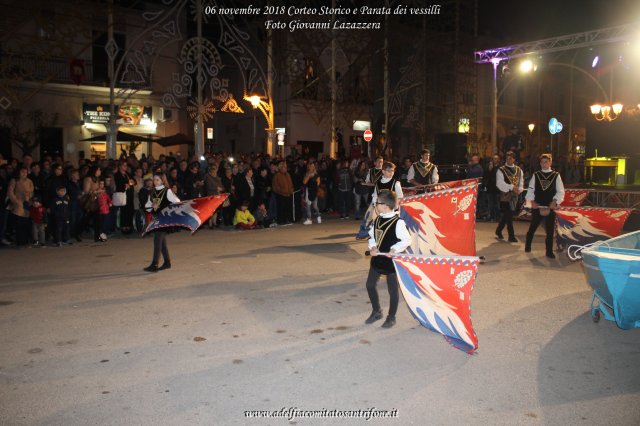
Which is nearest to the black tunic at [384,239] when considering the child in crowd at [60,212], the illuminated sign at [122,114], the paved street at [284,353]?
the paved street at [284,353]

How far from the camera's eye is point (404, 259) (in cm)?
584

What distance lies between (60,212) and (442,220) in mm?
8514

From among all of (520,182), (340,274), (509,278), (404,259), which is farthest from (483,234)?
(404,259)

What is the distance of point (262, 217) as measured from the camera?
1598cm

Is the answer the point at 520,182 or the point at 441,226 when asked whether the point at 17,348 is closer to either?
the point at 441,226

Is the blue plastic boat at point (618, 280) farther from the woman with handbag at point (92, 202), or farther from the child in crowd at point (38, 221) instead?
the child in crowd at point (38, 221)

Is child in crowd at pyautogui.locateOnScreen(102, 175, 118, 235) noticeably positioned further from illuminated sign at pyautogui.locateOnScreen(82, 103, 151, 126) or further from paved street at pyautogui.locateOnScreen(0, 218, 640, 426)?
illuminated sign at pyautogui.locateOnScreen(82, 103, 151, 126)

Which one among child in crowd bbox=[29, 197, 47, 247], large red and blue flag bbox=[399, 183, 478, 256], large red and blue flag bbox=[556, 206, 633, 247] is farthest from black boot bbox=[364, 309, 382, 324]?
child in crowd bbox=[29, 197, 47, 247]

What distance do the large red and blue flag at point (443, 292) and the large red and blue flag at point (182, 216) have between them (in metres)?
4.75

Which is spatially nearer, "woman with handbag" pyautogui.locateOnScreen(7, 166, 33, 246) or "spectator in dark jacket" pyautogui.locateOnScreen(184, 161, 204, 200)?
"woman with handbag" pyautogui.locateOnScreen(7, 166, 33, 246)

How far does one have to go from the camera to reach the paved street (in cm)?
438

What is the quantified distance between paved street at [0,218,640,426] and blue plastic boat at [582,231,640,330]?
345 millimetres

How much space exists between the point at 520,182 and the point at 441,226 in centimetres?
453

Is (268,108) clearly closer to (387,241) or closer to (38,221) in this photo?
(38,221)
